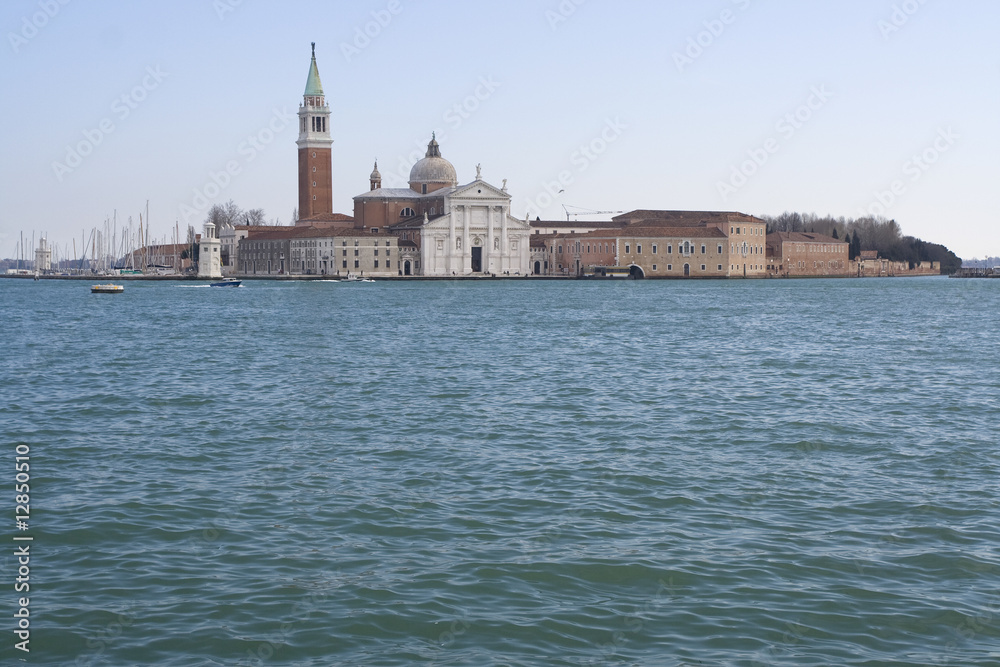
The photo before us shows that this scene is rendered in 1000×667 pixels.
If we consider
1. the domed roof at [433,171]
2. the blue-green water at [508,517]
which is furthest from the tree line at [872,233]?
the blue-green water at [508,517]

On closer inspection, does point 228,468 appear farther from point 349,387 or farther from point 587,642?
point 349,387

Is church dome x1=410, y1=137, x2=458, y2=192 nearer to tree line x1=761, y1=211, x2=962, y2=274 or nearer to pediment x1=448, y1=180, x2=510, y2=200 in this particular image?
pediment x1=448, y1=180, x2=510, y2=200

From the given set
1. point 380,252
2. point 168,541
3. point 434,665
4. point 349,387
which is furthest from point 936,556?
point 380,252

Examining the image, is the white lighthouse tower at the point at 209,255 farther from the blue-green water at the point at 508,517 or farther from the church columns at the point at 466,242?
the blue-green water at the point at 508,517

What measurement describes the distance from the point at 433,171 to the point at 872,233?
189 feet

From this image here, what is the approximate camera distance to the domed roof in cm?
9338

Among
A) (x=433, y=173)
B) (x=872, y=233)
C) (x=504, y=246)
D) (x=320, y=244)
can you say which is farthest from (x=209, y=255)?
(x=872, y=233)

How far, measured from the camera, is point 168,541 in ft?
24.4

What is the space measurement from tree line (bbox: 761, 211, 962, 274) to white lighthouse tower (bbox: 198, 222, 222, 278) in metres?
62.4

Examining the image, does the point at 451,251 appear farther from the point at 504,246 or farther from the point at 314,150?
the point at 314,150

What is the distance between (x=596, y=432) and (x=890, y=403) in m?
4.74

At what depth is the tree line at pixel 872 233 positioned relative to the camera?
404ft

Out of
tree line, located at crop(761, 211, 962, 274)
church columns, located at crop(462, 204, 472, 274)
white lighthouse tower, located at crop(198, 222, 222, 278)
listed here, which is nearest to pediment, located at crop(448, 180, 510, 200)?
church columns, located at crop(462, 204, 472, 274)

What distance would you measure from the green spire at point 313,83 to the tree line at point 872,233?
56248 mm
